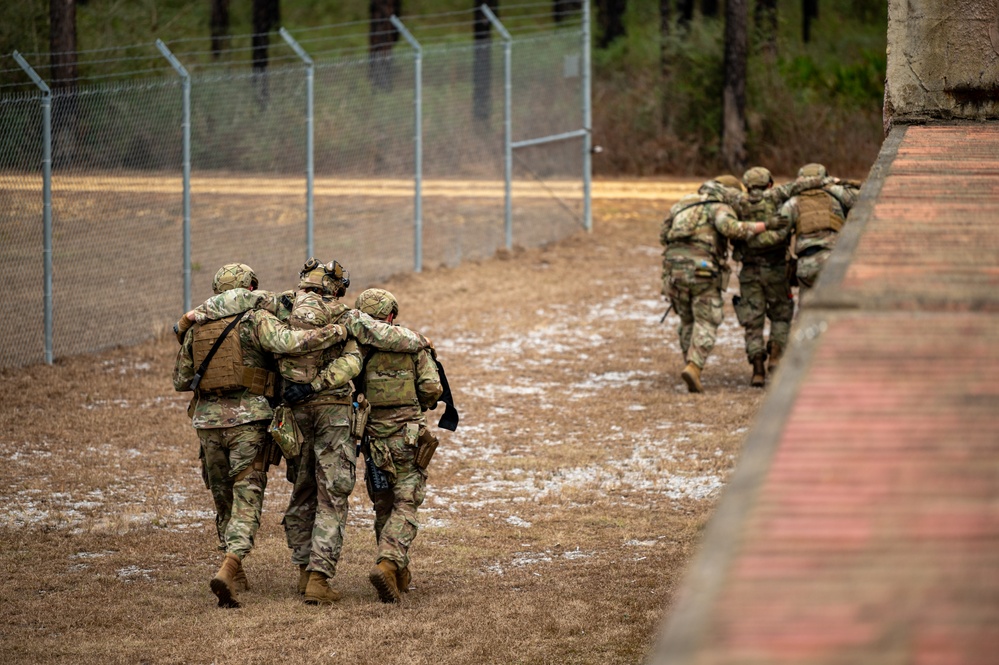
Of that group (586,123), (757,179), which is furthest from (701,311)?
(586,123)

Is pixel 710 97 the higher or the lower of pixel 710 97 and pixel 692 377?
the higher

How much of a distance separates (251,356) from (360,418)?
633 millimetres

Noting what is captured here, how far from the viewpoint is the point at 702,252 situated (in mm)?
10977

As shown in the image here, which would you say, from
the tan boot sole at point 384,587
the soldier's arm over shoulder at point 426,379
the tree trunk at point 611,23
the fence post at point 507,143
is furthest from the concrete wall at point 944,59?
the tree trunk at point 611,23

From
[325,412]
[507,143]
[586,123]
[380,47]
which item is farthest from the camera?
[380,47]

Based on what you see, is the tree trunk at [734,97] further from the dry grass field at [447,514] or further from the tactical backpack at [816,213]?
the tactical backpack at [816,213]

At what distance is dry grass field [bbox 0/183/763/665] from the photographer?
19.8 feet

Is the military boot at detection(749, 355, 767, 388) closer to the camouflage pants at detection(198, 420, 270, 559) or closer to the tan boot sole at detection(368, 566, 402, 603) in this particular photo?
the tan boot sole at detection(368, 566, 402, 603)

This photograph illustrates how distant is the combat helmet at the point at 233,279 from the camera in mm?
6848

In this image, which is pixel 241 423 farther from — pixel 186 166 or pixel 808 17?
pixel 808 17

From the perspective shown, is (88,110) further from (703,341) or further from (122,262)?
(703,341)

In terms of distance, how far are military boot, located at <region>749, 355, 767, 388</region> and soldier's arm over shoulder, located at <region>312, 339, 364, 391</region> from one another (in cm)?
577

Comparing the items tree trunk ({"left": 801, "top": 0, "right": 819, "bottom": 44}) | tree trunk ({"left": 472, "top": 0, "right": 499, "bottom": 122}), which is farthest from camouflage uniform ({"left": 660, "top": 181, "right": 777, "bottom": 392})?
tree trunk ({"left": 801, "top": 0, "right": 819, "bottom": 44})

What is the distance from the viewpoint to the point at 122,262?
13141 mm
